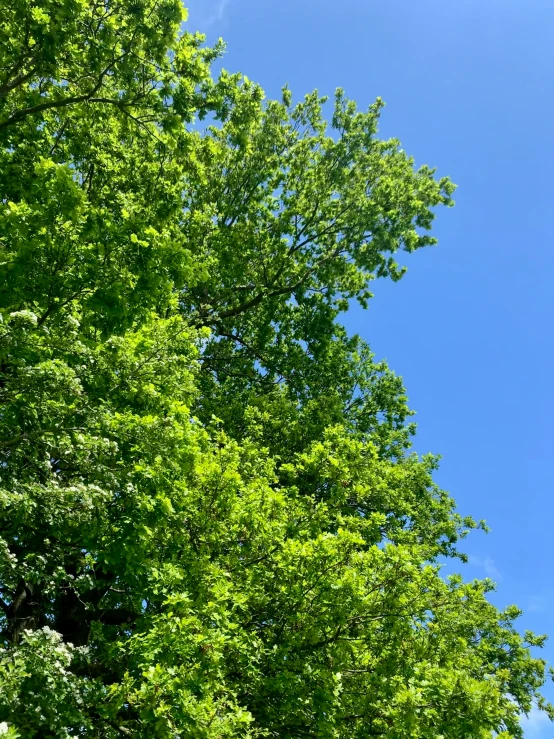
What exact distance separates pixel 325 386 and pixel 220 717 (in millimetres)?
12563

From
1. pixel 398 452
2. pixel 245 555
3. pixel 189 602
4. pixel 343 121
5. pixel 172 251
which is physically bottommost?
pixel 189 602

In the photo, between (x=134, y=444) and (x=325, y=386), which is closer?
(x=134, y=444)

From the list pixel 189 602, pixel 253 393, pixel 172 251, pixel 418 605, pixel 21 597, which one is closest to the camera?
pixel 189 602

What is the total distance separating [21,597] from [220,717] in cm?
713

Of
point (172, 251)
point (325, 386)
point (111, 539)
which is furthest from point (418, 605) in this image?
point (325, 386)

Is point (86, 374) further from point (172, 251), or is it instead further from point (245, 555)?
point (245, 555)

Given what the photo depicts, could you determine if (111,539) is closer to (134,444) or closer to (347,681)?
(134,444)

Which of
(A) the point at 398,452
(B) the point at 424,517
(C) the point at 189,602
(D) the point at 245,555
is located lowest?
(C) the point at 189,602

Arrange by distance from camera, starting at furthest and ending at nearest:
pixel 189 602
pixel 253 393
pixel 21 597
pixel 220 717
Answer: pixel 253 393 < pixel 21 597 < pixel 189 602 < pixel 220 717

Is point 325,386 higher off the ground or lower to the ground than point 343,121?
lower

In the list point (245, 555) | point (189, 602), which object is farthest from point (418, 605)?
point (189, 602)

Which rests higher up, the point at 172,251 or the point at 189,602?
the point at 172,251

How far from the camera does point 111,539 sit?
7.30 m

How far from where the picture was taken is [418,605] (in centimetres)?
849
